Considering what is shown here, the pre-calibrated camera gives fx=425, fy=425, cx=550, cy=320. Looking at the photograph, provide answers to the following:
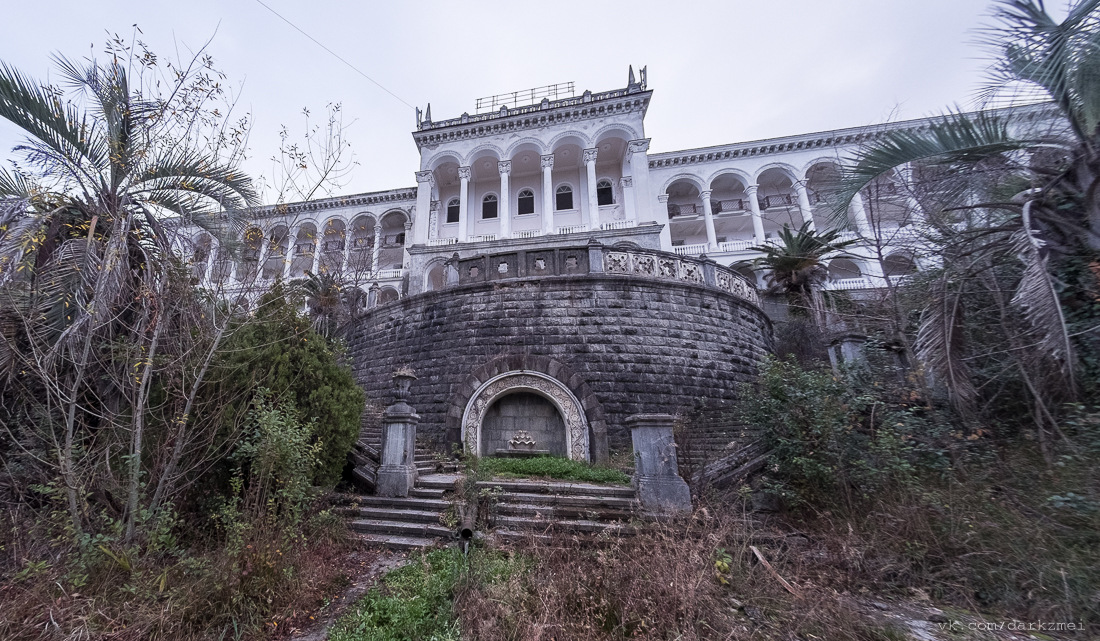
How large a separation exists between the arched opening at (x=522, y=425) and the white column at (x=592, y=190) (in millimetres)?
11462

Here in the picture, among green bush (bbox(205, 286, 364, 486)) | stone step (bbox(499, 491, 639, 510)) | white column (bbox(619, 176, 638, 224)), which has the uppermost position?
white column (bbox(619, 176, 638, 224))

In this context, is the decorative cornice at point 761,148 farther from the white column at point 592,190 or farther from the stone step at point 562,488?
the stone step at point 562,488

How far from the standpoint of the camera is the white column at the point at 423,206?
21.5 meters

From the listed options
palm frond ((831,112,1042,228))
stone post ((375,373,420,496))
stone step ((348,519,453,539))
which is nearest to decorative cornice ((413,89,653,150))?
palm frond ((831,112,1042,228))

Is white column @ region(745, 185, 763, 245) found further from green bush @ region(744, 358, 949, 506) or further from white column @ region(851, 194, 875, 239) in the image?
green bush @ region(744, 358, 949, 506)

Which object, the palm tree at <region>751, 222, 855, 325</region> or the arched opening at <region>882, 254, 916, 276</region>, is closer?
the arched opening at <region>882, 254, 916, 276</region>

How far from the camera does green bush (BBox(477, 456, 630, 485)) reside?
25.1 feet

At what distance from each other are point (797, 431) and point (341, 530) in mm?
6131

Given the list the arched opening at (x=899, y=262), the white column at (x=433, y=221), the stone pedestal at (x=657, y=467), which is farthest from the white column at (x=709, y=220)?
the stone pedestal at (x=657, y=467)

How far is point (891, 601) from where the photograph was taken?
364 centimetres

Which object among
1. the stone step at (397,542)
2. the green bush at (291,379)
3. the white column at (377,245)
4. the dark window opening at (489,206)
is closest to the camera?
the green bush at (291,379)

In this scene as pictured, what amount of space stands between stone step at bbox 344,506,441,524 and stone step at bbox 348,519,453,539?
A: 5.1 inches

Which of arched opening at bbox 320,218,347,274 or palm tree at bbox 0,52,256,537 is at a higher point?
arched opening at bbox 320,218,347,274

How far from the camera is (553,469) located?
827 cm
